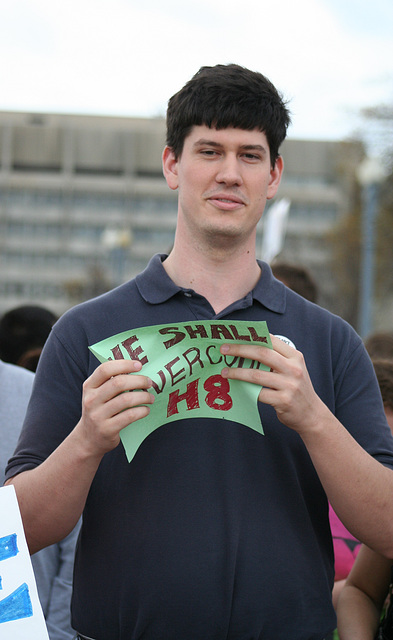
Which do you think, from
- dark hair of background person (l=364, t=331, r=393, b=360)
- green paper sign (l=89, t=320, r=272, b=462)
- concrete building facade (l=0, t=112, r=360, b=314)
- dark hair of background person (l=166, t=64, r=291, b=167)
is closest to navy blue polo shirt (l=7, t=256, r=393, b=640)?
green paper sign (l=89, t=320, r=272, b=462)

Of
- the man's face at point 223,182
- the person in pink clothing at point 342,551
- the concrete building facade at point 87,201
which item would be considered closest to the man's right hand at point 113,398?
the man's face at point 223,182

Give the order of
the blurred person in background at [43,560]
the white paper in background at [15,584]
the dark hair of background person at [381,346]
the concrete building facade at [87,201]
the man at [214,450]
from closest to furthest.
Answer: the white paper in background at [15,584]
the man at [214,450]
the blurred person in background at [43,560]
the dark hair of background person at [381,346]
the concrete building facade at [87,201]

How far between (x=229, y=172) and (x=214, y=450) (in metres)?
0.67

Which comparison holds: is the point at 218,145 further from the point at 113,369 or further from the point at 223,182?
the point at 113,369

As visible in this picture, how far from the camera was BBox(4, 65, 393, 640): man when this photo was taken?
1.88 metres

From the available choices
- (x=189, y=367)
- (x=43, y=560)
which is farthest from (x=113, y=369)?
(x=43, y=560)

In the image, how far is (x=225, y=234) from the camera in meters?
2.14

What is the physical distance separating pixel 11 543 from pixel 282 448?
67 centimetres

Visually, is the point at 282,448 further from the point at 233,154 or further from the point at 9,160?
the point at 9,160

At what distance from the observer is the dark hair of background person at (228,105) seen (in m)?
2.15

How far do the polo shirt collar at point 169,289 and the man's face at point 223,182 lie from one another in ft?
0.40

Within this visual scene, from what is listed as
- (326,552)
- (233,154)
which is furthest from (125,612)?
(233,154)

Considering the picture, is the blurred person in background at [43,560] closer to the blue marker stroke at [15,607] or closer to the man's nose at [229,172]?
the blue marker stroke at [15,607]

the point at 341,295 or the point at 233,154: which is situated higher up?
the point at 233,154
